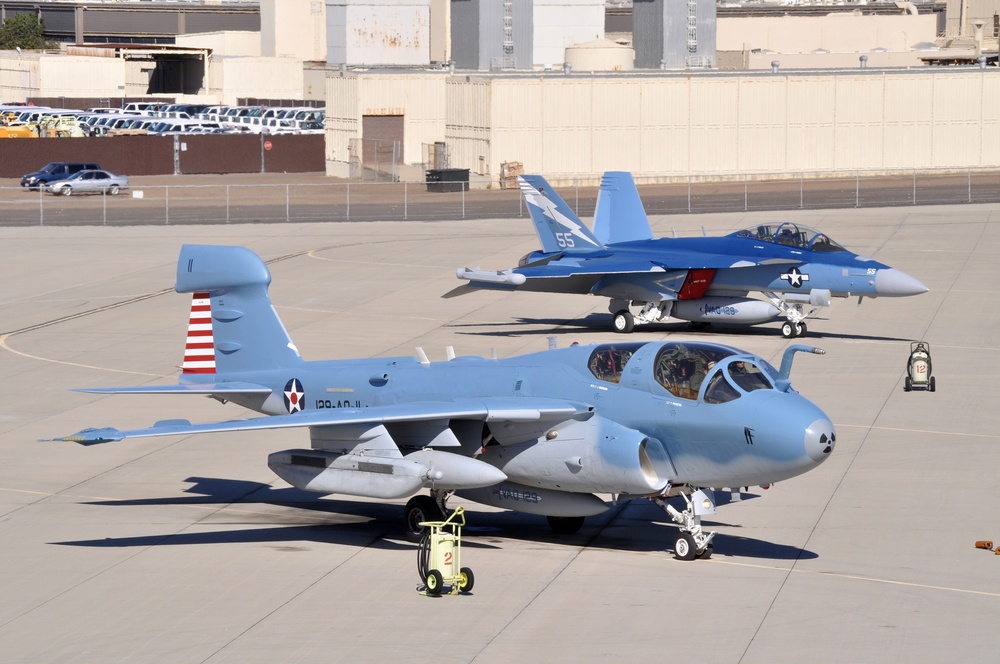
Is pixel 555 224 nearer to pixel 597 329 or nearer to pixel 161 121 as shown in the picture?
pixel 597 329

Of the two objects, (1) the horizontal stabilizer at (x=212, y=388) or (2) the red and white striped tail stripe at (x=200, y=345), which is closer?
(1) the horizontal stabilizer at (x=212, y=388)

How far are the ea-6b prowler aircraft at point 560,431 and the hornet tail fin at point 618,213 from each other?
18427 millimetres

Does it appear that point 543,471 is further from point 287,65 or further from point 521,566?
point 287,65

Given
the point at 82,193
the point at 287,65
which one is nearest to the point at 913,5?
the point at 287,65

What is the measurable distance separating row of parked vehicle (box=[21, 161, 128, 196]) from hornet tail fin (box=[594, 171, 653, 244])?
125 feet

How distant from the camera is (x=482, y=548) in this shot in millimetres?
17422

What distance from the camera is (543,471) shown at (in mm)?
17219

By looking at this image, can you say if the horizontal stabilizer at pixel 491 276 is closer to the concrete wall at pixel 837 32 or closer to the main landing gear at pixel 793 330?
the main landing gear at pixel 793 330

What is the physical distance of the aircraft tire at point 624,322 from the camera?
3434 centimetres

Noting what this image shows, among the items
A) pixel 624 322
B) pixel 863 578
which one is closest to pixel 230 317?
pixel 863 578

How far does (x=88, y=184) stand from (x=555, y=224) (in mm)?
40631

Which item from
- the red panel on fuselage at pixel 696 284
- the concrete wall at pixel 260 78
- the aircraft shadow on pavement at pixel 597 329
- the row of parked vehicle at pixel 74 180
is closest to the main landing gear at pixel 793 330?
the aircraft shadow on pavement at pixel 597 329

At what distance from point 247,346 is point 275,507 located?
232 cm

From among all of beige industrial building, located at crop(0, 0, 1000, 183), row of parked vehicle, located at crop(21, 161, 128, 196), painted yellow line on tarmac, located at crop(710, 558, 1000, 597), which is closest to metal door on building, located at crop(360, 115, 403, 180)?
beige industrial building, located at crop(0, 0, 1000, 183)
